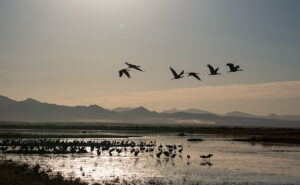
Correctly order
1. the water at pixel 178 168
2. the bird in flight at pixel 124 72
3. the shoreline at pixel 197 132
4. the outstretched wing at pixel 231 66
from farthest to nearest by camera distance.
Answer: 1. the shoreline at pixel 197 132
2. the water at pixel 178 168
3. the outstretched wing at pixel 231 66
4. the bird in flight at pixel 124 72

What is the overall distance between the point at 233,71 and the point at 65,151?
82.9ft

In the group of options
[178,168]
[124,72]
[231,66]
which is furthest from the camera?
[178,168]

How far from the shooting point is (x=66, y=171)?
88.3ft

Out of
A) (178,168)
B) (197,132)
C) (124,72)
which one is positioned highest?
(124,72)

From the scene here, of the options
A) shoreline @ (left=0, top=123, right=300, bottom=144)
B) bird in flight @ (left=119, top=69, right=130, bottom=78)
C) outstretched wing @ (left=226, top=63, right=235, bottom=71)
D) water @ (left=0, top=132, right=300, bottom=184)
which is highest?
outstretched wing @ (left=226, top=63, right=235, bottom=71)

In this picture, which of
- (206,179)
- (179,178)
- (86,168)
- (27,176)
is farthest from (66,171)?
(206,179)

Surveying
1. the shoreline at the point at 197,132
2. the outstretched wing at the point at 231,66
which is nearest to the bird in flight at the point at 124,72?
the outstretched wing at the point at 231,66

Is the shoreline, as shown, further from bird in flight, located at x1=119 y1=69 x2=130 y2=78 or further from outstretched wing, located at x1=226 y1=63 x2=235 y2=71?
bird in flight, located at x1=119 y1=69 x2=130 y2=78

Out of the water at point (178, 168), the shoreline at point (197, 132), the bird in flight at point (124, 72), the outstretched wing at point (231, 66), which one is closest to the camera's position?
the bird in flight at point (124, 72)

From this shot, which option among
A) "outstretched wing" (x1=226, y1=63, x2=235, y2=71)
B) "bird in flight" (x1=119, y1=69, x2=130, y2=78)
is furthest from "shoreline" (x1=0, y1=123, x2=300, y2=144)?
"bird in flight" (x1=119, y1=69, x2=130, y2=78)

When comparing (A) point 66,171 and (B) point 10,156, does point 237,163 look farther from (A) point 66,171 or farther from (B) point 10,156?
(B) point 10,156

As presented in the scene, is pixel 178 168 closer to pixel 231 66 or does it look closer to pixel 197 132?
pixel 231 66

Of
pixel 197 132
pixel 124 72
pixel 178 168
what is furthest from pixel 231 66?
pixel 197 132

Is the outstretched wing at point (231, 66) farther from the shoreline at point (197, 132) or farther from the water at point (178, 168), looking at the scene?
the shoreline at point (197, 132)
